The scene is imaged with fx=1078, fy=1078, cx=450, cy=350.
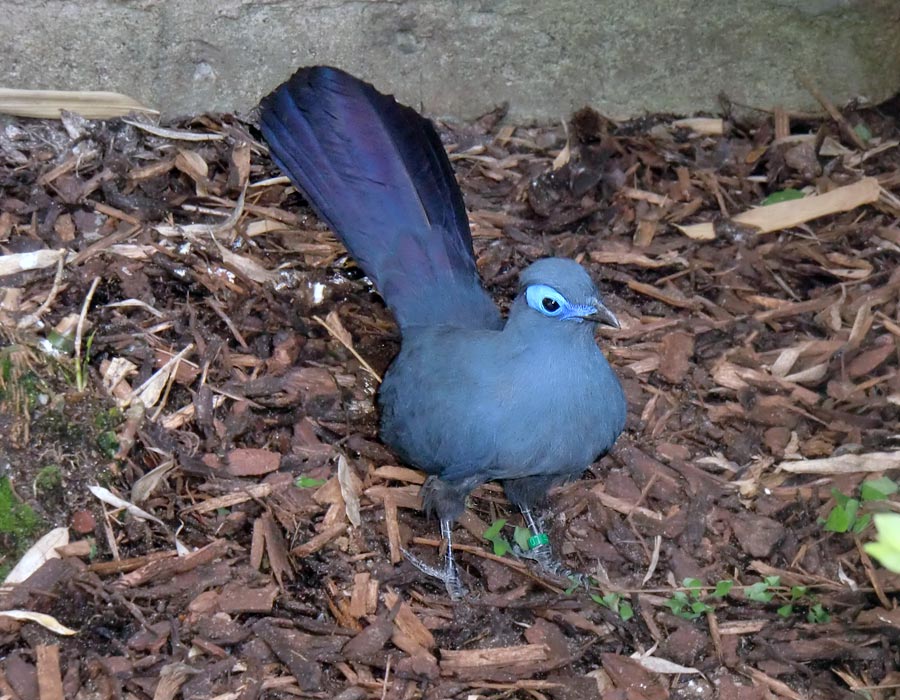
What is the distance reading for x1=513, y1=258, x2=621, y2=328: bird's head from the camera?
11.4 ft

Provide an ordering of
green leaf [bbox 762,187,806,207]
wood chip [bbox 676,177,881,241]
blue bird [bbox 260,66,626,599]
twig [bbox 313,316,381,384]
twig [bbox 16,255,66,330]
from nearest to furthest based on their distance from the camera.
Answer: blue bird [bbox 260,66,626,599] → twig [bbox 16,255,66,330] → twig [bbox 313,316,381,384] → wood chip [bbox 676,177,881,241] → green leaf [bbox 762,187,806,207]

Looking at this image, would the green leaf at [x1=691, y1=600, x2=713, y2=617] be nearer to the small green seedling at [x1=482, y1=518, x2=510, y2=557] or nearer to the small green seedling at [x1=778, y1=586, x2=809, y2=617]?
the small green seedling at [x1=778, y1=586, x2=809, y2=617]

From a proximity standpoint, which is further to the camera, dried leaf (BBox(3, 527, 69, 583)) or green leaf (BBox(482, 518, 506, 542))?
green leaf (BBox(482, 518, 506, 542))

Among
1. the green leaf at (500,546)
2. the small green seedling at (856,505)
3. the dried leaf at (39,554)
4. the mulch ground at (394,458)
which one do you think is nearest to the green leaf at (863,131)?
the mulch ground at (394,458)

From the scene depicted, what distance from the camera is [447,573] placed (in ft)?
12.3

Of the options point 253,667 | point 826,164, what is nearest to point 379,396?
point 253,667

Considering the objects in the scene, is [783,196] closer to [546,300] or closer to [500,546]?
[546,300]

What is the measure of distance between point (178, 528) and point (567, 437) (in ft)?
4.45

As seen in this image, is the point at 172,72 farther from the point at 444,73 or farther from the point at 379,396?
the point at 379,396

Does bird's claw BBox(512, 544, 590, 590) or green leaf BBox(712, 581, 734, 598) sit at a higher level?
bird's claw BBox(512, 544, 590, 590)

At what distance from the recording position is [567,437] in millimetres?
3529

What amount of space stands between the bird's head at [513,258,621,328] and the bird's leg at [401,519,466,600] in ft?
2.84

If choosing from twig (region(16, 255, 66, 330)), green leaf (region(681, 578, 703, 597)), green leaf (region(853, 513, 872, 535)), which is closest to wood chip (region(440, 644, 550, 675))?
green leaf (region(681, 578, 703, 597))

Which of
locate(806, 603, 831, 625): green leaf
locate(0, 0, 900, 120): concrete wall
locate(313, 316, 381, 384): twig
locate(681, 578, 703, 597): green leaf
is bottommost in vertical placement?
locate(806, 603, 831, 625): green leaf
